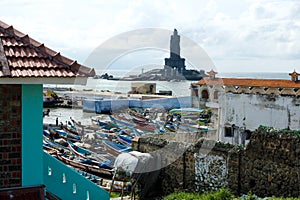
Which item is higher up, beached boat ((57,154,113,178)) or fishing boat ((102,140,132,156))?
fishing boat ((102,140,132,156))

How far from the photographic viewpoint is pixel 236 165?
452 inches

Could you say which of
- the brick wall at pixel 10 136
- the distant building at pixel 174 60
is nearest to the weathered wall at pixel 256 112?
the distant building at pixel 174 60

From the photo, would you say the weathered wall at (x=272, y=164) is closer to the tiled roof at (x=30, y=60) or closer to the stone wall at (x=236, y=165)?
the stone wall at (x=236, y=165)

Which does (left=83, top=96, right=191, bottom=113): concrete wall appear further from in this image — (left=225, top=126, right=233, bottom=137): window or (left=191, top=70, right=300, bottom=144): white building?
(left=225, top=126, right=233, bottom=137): window

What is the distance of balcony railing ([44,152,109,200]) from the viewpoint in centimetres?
637

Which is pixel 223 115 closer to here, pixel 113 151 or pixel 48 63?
pixel 113 151

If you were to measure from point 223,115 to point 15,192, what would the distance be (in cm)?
1676

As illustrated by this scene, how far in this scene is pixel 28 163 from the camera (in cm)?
489

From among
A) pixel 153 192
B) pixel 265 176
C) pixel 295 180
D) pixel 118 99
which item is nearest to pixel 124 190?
pixel 153 192

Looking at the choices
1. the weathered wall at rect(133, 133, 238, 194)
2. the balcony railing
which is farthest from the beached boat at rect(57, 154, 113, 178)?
the balcony railing

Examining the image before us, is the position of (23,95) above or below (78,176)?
above

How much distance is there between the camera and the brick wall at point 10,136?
4758 mm

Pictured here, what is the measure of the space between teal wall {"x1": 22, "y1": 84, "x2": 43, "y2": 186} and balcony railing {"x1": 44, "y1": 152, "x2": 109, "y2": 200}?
1.44 m

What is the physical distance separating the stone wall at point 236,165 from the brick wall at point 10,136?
7759mm
